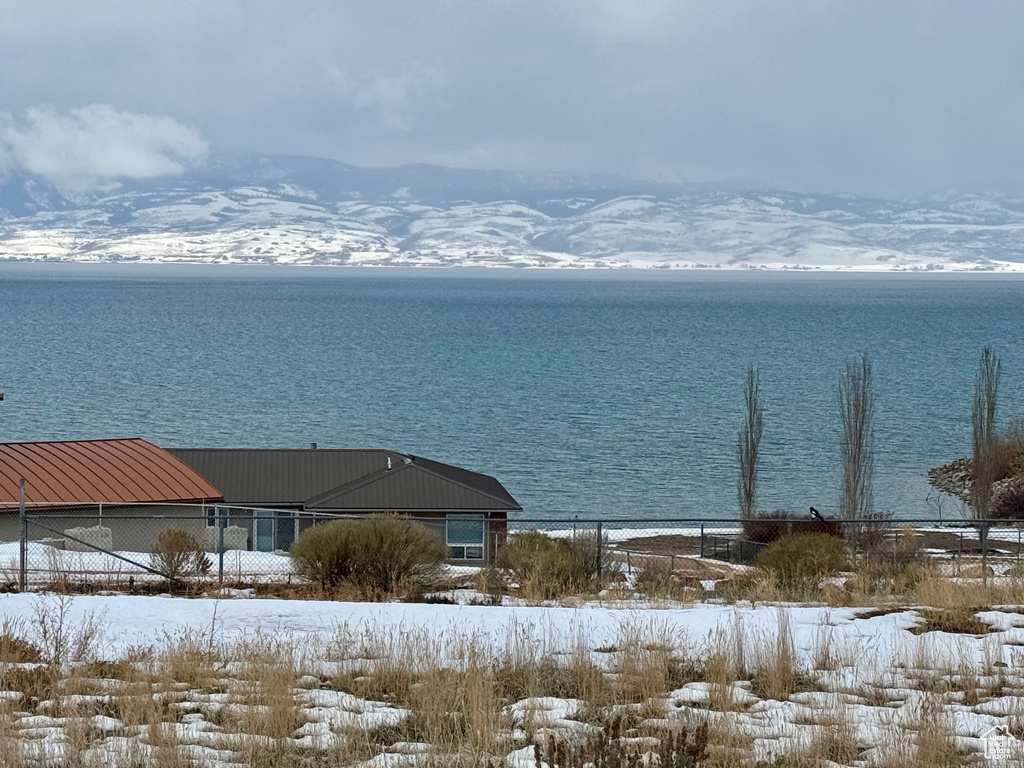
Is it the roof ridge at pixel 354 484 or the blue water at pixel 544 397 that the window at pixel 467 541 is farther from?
the blue water at pixel 544 397

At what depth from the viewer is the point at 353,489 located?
121 feet

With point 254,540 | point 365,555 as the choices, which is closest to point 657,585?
point 365,555

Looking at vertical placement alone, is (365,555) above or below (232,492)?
below

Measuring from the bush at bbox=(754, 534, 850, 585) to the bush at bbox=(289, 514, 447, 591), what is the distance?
5.10 meters

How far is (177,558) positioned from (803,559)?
29.8 feet

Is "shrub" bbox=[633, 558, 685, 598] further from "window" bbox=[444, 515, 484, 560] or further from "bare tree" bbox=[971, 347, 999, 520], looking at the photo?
"bare tree" bbox=[971, 347, 999, 520]

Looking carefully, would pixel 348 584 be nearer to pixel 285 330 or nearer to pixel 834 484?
pixel 834 484

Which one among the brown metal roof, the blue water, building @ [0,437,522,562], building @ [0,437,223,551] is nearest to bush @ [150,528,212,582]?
building @ [0,437,522,562]

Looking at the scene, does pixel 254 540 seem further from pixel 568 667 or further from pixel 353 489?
pixel 568 667

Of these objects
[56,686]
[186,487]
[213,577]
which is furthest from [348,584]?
[186,487]

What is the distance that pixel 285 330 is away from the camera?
160500 millimetres

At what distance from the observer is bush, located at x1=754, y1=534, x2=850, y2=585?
1912 centimetres

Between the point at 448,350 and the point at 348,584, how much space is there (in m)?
119

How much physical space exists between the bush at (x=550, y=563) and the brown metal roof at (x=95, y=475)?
998 cm
